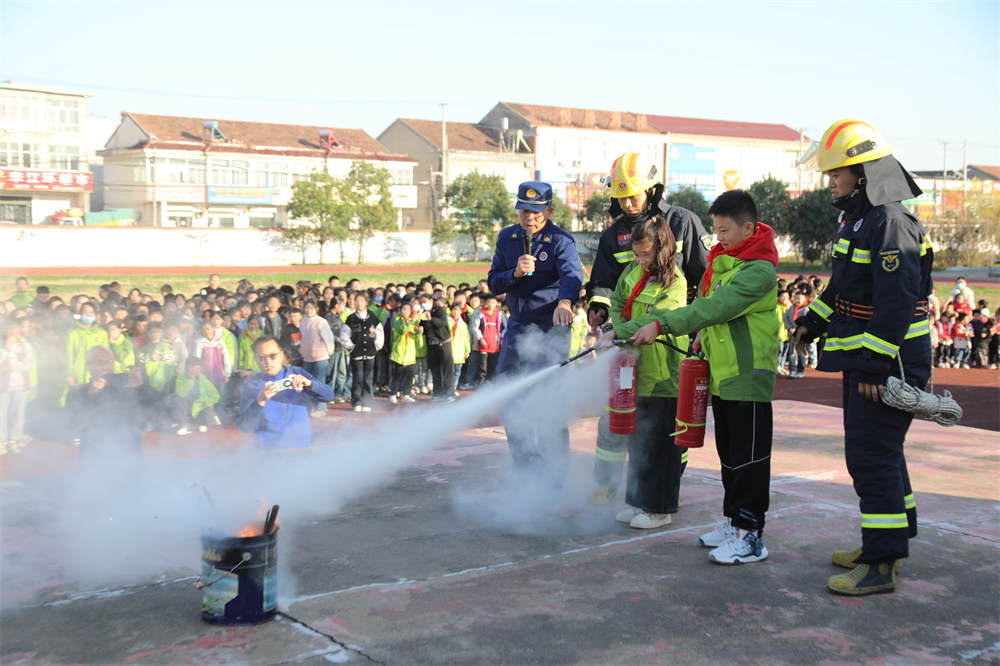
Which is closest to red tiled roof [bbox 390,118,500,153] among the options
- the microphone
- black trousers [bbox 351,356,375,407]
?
black trousers [bbox 351,356,375,407]

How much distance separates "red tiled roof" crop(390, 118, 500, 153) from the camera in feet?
236

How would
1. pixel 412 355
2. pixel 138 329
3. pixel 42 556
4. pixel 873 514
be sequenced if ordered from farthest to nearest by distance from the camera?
pixel 412 355
pixel 138 329
pixel 42 556
pixel 873 514

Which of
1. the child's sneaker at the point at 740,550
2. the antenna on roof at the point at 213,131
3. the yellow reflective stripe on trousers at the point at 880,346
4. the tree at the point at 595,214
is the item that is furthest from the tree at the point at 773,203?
the yellow reflective stripe on trousers at the point at 880,346

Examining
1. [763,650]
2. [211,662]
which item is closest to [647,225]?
[763,650]

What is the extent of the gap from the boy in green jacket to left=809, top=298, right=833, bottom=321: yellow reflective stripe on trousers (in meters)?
0.29

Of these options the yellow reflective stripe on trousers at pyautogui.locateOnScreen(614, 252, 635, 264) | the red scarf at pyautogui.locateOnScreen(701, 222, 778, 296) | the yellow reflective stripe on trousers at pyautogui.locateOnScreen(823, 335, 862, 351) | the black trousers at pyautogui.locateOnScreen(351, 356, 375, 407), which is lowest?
the black trousers at pyautogui.locateOnScreen(351, 356, 375, 407)

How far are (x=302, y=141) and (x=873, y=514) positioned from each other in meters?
66.1

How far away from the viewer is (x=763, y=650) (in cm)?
338

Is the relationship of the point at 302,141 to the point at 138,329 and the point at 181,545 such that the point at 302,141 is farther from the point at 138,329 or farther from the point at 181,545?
the point at 181,545

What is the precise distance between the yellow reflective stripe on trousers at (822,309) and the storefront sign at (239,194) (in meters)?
61.3

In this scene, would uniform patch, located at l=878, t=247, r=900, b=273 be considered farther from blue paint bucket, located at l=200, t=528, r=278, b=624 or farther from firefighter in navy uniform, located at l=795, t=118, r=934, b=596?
blue paint bucket, located at l=200, t=528, r=278, b=624

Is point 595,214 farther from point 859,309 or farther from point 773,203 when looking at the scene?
point 859,309

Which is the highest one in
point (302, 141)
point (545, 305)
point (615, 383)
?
point (302, 141)

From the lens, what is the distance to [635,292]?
16.6 ft
